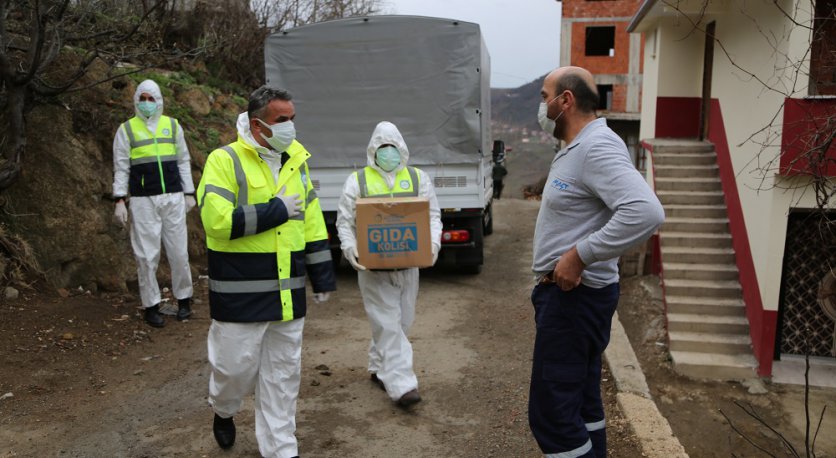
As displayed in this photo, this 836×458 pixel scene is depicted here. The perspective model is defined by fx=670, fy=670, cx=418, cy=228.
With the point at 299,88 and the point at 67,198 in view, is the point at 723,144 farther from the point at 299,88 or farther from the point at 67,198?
the point at 67,198

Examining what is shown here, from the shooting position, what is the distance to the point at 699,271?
8180 millimetres

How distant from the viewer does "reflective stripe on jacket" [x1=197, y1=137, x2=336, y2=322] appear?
11.4ft

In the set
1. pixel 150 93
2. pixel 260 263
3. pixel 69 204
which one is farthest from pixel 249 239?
pixel 69 204

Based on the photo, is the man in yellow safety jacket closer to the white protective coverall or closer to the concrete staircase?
the white protective coverall

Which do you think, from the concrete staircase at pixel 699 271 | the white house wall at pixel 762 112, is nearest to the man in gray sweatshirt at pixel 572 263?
the white house wall at pixel 762 112

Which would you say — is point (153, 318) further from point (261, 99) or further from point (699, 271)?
point (699, 271)

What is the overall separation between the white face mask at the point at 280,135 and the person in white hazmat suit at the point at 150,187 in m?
3.15

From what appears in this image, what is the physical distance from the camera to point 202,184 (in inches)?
141

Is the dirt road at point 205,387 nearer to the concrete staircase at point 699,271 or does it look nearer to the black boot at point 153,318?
the black boot at point 153,318

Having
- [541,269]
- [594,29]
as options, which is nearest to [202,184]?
[541,269]

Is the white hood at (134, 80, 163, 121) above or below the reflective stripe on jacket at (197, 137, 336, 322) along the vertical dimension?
above

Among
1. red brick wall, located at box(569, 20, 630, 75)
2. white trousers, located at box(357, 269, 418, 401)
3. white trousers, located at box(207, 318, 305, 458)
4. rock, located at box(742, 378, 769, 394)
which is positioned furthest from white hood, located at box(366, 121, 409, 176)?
red brick wall, located at box(569, 20, 630, 75)

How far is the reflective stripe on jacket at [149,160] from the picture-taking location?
632 cm

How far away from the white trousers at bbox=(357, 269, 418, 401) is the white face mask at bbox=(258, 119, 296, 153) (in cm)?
146
